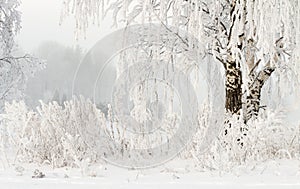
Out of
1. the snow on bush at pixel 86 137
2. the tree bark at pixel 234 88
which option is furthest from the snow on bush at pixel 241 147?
the tree bark at pixel 234 88

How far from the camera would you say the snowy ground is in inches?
135

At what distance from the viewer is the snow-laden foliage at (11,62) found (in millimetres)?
13797

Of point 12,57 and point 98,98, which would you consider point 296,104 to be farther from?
point 12,57

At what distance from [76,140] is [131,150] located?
74cm

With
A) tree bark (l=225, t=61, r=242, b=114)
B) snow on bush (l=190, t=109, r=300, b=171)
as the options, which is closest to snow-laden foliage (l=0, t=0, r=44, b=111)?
tree bark (l=225, t=61, r=242, b=114)

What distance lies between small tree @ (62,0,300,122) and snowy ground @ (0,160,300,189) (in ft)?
6.94

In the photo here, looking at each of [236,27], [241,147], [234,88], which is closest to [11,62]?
[234,88]

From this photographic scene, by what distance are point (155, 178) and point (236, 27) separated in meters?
3.51

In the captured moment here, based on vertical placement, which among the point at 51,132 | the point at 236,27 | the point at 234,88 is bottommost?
the point at 51,132

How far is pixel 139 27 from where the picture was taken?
8430 millimetres

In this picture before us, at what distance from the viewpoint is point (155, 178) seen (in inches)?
151

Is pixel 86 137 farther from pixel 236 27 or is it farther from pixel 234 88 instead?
pixel 234 88

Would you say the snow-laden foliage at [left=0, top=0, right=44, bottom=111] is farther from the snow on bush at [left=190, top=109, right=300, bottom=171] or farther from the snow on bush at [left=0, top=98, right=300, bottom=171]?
the snow on bush at [left=190, top=109, right=300, bottom=171]

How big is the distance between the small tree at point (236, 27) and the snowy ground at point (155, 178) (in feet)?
6.94
